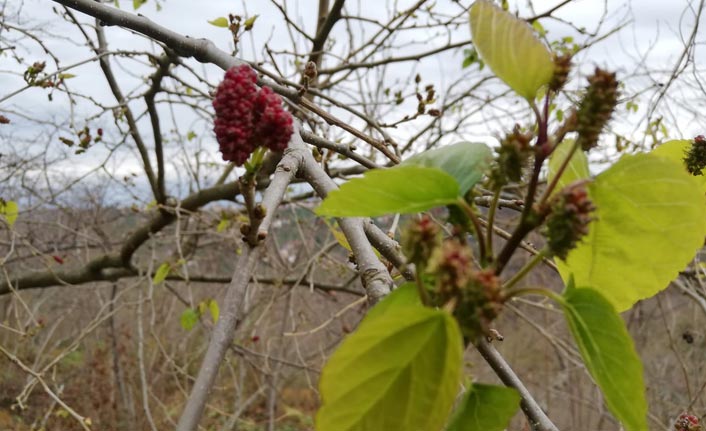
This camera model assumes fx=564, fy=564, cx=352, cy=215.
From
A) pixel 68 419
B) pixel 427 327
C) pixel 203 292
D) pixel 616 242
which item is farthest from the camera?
pixel 203 292

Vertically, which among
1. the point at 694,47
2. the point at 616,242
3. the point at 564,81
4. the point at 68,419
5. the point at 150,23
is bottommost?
the point at 68,419

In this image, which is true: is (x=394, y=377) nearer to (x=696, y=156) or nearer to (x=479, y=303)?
(x=479, y=303)

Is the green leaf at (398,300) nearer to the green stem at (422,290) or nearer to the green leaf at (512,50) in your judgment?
the green stem at (422,290)

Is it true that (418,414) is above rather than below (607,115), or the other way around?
below

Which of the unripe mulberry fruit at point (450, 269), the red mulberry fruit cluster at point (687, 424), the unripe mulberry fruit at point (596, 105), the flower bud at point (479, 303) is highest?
the unripe mulberry fruit at point (596, 105)

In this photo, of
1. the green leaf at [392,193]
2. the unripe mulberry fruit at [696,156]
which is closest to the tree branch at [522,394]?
the green leaf at [392,193]

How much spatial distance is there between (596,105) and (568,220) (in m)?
0.09

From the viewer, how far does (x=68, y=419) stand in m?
5.62

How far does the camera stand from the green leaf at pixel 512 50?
1.46 ft

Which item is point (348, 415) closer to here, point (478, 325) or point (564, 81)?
point (478, 325)

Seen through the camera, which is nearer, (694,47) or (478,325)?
(478,325)

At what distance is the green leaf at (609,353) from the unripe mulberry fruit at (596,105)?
0.12m

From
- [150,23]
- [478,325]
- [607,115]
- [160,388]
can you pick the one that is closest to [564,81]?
[607,115]

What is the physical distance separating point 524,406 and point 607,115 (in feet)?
0.87
